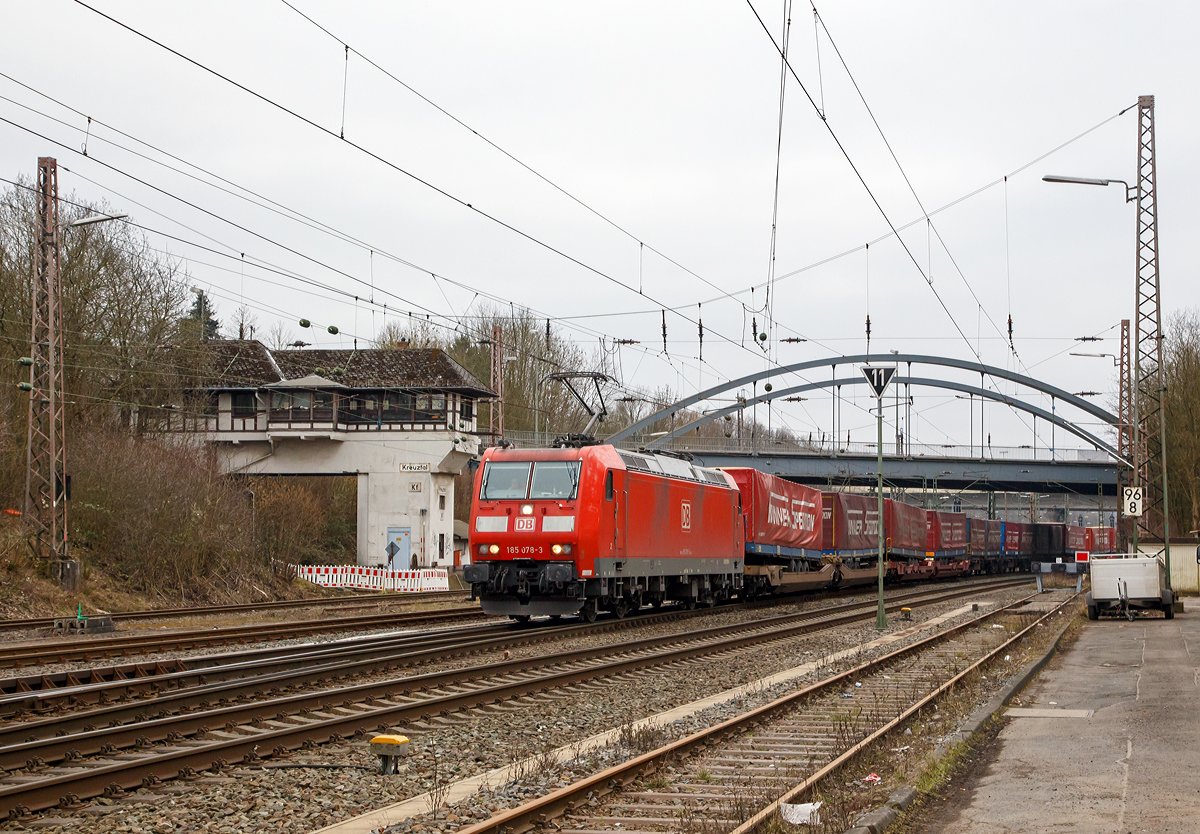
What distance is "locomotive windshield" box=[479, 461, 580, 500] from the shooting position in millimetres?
20547

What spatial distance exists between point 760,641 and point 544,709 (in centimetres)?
853

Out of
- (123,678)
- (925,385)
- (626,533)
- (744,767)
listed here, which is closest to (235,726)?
(123,678)

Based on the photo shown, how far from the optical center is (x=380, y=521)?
50.5m

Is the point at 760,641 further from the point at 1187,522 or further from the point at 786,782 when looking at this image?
the point at 1187,522

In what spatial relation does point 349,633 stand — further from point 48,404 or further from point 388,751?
point 388,751

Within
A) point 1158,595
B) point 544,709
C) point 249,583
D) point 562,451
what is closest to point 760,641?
point 562,451

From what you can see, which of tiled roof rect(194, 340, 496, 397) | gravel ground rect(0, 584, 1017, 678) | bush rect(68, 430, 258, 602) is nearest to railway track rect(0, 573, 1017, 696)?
gravel ground rect(0, 584, 1017, 678)

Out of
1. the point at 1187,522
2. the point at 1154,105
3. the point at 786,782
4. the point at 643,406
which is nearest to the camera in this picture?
the point at 786,782

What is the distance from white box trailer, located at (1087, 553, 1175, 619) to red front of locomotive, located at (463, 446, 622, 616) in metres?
12.6

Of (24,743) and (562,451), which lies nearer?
(24,743)

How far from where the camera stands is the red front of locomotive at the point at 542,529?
2008 cm

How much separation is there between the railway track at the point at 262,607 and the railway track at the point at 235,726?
11.3 m

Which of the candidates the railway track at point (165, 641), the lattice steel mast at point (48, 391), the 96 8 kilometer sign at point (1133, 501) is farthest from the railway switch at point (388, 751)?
the 96 8 kilometer sign at point (1133, 501)

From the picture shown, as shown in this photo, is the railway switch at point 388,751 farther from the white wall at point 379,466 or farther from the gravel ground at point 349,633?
the white wall at point 379,466
